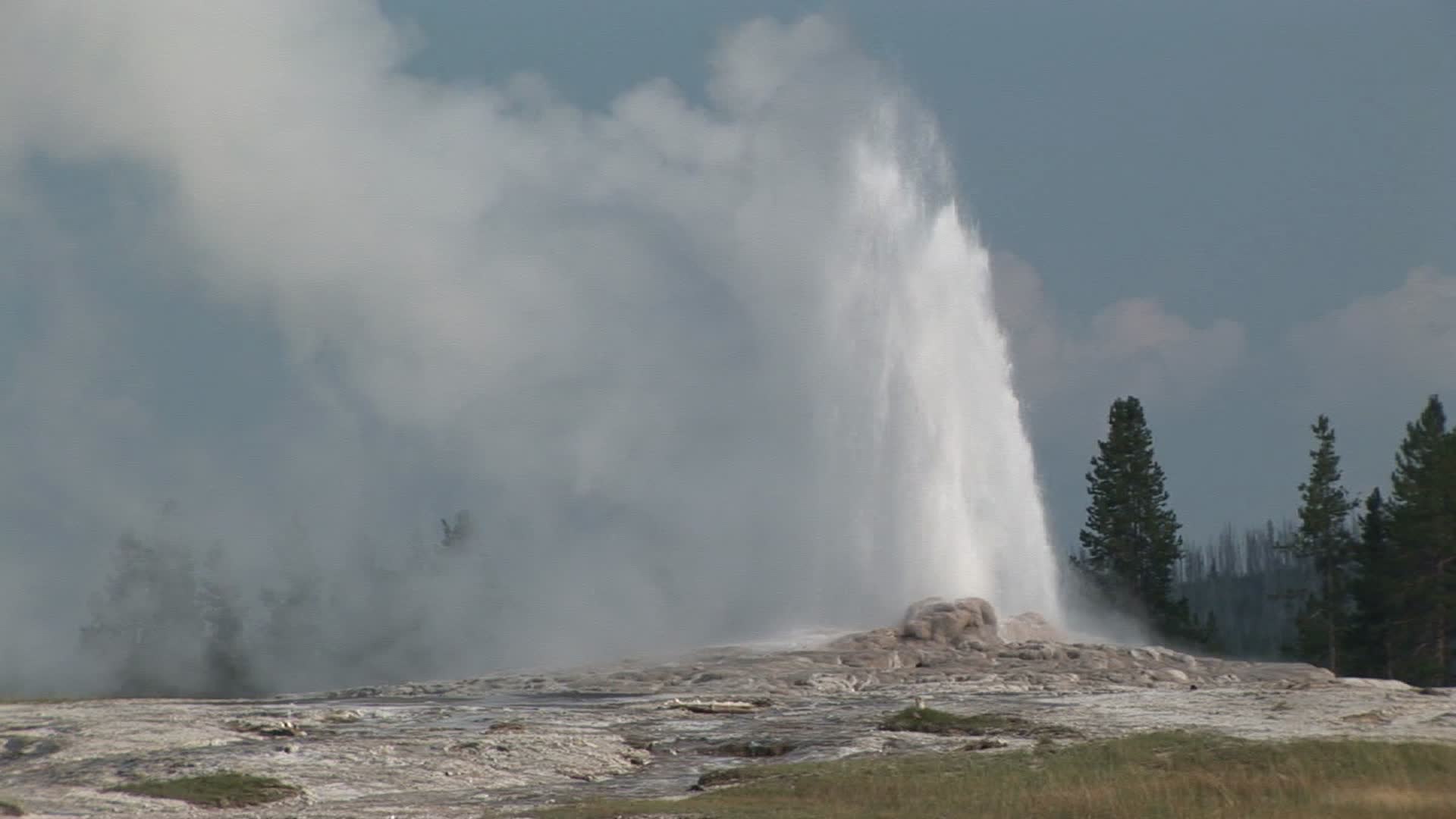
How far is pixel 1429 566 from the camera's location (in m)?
61.0

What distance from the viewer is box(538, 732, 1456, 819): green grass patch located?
1819 centimetres

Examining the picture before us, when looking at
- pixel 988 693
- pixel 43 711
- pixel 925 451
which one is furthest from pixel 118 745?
pixel 925 451

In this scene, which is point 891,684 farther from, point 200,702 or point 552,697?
point 200,702

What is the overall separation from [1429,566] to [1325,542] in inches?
356

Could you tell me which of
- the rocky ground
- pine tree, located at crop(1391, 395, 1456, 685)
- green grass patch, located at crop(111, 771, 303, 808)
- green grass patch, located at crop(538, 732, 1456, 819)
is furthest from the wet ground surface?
pine tree, located at crop(1391, 395, 1456, 685)

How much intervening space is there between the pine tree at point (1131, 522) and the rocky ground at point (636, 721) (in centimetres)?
3062

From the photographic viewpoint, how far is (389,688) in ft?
142

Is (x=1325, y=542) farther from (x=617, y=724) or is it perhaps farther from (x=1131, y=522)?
(x=617, y=724)

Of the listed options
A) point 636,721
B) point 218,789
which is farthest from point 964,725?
point 218,789

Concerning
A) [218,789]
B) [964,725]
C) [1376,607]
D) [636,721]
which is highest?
[1376,607]

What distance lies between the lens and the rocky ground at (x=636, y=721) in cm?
2256

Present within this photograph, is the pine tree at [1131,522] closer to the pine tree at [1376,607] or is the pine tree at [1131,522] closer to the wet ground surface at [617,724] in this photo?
the pine tree at [1376,607]

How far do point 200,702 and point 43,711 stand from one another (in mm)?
4391

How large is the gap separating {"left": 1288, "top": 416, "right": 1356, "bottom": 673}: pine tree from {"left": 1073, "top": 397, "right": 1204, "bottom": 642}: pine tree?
18.8 feet
